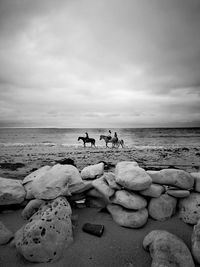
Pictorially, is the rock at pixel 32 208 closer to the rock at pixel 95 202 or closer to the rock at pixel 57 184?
the rock at pixel 57 184

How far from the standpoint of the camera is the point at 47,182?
3.57 meters

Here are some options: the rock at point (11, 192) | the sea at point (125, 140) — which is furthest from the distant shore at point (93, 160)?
the sea at point (125, 140)

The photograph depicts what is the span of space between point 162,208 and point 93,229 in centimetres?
162

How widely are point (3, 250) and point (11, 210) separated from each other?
1272mm

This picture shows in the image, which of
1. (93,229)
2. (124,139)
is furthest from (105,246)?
(124,139)

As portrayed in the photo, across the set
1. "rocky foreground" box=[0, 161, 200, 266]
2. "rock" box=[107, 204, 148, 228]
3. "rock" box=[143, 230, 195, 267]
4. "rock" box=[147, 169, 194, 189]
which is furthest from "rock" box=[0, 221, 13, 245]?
"rock" box=[147, 169, 194, 189]

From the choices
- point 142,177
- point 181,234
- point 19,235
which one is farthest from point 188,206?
point 19,235

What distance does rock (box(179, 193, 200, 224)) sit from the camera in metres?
3.40

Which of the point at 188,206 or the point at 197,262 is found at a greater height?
the point at 188,206

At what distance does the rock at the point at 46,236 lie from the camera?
254cm

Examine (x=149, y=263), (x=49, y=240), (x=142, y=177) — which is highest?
(x=142, y=177)

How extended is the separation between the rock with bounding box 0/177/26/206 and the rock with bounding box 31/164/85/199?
50cm

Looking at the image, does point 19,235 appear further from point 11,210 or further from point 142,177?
point 142,177

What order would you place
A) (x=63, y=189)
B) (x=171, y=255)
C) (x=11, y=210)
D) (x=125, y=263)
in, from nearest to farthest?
1. (x=171, y=255)
2. (x=125, y=263)
3. (x=63, y=189)
4. (x=11, y=210)
